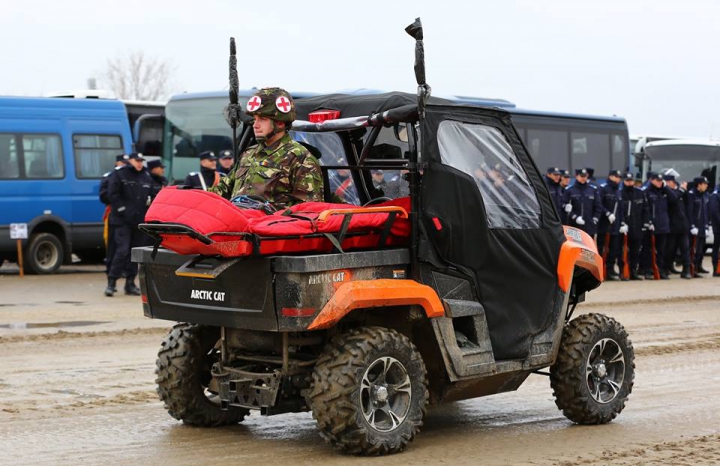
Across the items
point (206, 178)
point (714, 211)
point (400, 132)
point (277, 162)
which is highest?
point (400, 132)

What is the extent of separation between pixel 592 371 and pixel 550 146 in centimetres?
2100

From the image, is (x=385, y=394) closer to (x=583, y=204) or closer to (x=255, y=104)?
(x=255, y=104)

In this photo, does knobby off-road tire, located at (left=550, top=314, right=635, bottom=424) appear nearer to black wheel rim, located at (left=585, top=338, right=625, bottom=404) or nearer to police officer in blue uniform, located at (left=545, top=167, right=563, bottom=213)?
black wheel rim, located at (left=585, top=338, right=625, bottom=404)

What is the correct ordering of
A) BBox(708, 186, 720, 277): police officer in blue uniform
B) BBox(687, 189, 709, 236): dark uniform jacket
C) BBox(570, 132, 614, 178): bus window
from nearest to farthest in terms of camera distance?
BBox(687, 189, 709, 236): dark uniform jacket
BBox(708, 186, 720, 277): police officer in blue uniform
BBox(570, 132, 614, 178): bus window

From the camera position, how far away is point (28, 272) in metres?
22.1

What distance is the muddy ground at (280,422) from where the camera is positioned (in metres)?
7.29

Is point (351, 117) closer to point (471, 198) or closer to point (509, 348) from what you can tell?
point (471, 198)

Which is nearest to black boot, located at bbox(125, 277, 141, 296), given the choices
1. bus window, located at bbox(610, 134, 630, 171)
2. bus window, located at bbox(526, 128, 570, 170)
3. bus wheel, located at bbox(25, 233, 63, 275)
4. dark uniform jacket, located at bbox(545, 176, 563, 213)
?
bus wheel, located at bbox(25, 233, 63, 275)

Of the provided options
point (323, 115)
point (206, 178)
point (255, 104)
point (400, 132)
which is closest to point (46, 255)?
point (206, 178)

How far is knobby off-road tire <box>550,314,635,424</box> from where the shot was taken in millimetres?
8281

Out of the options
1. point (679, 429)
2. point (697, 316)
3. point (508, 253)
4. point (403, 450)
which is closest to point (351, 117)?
point (508, 253)

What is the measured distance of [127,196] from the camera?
17828 mm

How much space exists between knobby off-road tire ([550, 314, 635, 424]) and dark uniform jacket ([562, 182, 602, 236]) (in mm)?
14338

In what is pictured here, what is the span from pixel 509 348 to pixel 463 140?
1.33 metres
